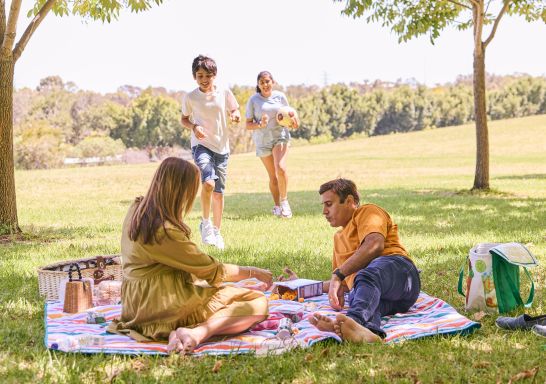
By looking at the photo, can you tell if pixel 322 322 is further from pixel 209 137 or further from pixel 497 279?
pixel 209 137

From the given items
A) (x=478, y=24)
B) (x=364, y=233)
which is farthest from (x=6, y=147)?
(x=478, y=24)

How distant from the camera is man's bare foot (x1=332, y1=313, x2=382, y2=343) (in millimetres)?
4172

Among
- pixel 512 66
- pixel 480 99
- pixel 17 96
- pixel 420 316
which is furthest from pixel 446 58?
pixel 420 316

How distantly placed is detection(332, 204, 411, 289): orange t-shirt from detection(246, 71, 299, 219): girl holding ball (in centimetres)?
544

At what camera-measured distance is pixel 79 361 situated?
3.86 metres

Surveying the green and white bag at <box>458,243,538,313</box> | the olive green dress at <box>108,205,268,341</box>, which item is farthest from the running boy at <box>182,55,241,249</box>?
the olive green dress at <box>108,205,268,341</box>

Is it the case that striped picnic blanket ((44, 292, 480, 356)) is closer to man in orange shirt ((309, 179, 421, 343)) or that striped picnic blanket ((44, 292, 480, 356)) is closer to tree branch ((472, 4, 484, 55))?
man in orange shirt ((309, 179, 421, 343))

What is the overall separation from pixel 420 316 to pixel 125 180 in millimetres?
22465

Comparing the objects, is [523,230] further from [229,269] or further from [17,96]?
[17,96]

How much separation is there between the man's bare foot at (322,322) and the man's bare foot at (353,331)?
0.04 metres

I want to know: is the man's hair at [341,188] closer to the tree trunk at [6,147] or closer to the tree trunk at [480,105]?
the tree trunk at [6,147]

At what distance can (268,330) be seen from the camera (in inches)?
180

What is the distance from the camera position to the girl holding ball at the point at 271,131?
10.6m

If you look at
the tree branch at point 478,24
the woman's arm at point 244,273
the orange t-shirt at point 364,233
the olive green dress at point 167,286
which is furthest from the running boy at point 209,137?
the tree branch at point 478,24
